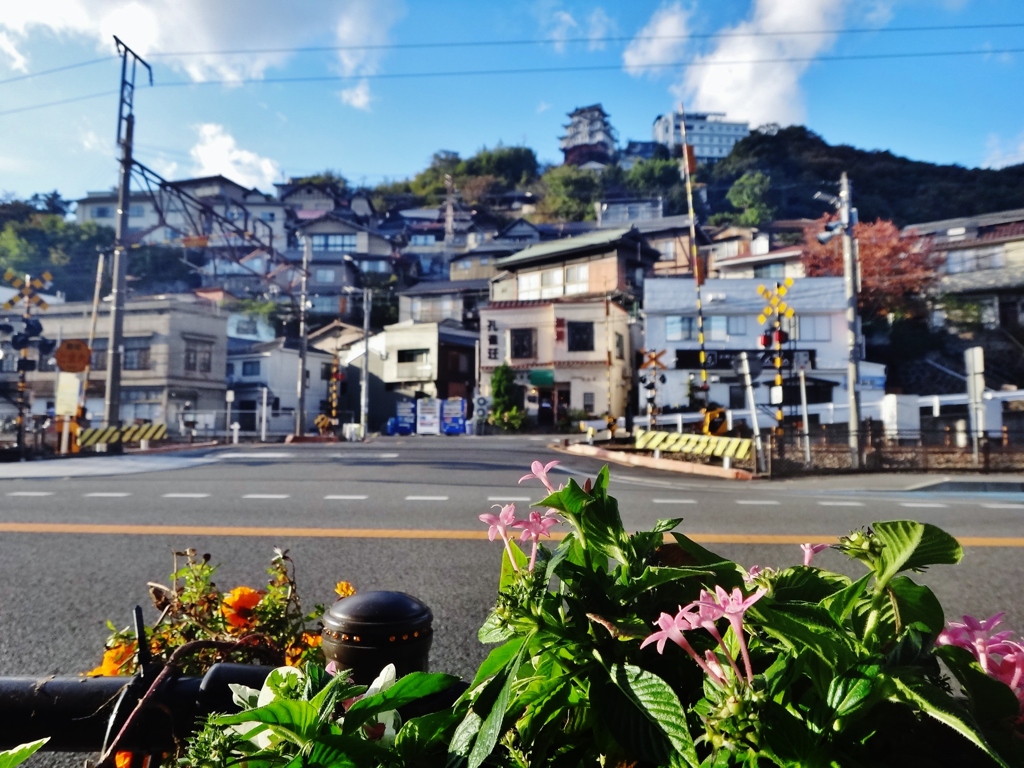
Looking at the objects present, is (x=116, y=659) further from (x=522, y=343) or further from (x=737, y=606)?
(x=522, y=343)

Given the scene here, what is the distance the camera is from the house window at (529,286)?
40.8 metres

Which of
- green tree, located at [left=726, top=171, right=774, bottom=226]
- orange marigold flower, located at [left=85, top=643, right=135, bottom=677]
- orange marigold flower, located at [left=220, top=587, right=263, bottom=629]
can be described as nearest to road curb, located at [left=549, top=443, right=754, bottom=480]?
orange marigold flower, located at [left=220, top=587, right=263, bottom=629]

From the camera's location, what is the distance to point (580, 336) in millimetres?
35781

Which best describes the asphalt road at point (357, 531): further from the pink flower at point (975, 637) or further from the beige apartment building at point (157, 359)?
the beige apartment building at point (157, 359)

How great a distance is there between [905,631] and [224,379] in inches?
Answer: 1685

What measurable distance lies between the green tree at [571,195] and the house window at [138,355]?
39.0 m

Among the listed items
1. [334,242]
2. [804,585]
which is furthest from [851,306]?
[334,242]

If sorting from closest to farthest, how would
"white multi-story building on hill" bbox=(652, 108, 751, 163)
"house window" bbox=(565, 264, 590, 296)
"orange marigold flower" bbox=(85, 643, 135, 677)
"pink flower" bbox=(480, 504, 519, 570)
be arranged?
1. "pink flower" bbox=(480, 504, 519, 570)
2. "orange marigold flower" bbox=(85, 643, 135, 677)
3. "house window" bbox=(565, 264, 590, 296)
4. "white multi-story building on hill" bbox=(652, 108, 751, 163)

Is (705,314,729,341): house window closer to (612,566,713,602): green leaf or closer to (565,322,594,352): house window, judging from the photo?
(565,322,594,352): house window

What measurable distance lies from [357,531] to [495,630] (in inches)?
224

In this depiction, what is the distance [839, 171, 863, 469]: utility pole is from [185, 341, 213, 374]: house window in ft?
113

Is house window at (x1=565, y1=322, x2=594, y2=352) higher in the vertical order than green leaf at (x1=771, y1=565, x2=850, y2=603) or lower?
higher

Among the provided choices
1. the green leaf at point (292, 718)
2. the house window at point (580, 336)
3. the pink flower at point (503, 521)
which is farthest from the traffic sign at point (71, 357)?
the house window at point (580, 336)

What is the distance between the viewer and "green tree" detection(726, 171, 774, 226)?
58600mm
